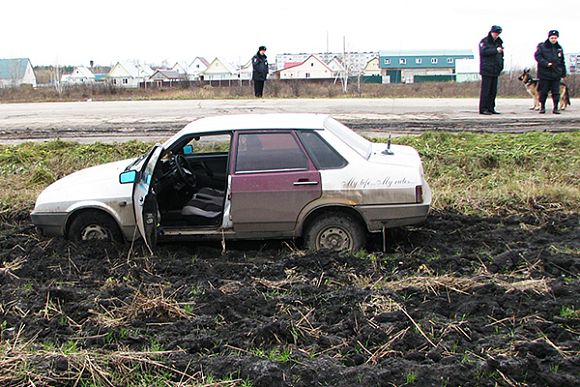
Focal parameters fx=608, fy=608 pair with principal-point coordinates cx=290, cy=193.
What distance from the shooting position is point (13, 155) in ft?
37.6

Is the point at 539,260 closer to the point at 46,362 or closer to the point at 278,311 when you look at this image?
the point at 278,311

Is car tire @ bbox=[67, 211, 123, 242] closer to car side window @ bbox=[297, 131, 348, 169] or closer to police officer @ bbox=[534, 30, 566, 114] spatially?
car side window @ bbox=[297, 131, 348, 169]

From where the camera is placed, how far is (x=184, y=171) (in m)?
7.16

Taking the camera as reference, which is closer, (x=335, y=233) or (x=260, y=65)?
(x=335, y=233)

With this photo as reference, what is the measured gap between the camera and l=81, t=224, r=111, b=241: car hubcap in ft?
22.2

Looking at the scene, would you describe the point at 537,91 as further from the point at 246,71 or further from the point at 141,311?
the point at 246,71

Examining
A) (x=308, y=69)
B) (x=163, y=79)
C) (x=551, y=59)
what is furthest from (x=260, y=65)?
(x=308, y=69)

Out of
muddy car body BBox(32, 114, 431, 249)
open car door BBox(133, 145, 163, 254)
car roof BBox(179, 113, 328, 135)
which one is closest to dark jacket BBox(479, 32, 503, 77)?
muddy car body BBox(32, 114, 431, 249)

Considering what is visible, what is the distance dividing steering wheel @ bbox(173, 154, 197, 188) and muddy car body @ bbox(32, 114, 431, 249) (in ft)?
0.57

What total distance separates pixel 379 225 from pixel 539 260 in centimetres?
159

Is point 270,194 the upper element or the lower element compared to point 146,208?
upper

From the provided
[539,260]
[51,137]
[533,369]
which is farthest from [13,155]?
[533,369]

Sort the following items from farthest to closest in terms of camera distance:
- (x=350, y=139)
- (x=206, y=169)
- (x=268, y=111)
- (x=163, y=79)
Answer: (x=163, y=79), (x=268, y=111), (x=206, y=169), (x=350, y=139)

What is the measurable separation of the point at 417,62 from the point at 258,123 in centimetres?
8948
